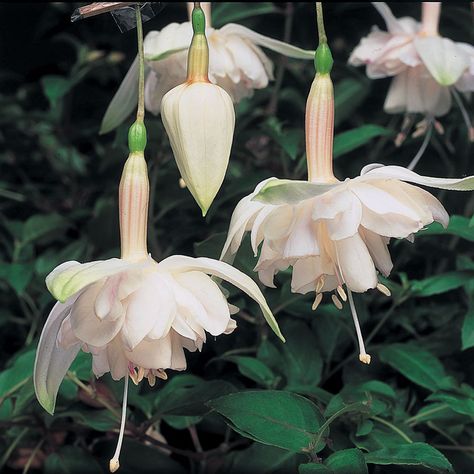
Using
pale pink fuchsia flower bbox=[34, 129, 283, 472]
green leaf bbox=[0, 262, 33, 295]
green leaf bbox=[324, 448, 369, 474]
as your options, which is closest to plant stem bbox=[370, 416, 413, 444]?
green leaf bbox=[324, 448, 369, 474]

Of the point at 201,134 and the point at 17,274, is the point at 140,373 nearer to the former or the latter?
the point at 201,134

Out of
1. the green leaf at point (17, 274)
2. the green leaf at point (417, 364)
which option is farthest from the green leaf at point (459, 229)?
the green leaf at point (17, 274)

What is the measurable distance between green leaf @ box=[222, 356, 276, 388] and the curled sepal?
23cm

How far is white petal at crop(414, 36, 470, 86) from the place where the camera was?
33.1 inches

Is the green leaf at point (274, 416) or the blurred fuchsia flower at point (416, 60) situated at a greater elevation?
the blurred fuchsia flower at point (416, 60)

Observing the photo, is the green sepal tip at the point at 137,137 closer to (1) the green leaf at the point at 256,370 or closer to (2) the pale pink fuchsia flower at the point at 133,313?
(2) the pale pink fuchsia flower at the point at 133,313

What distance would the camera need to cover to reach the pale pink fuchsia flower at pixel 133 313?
56cm

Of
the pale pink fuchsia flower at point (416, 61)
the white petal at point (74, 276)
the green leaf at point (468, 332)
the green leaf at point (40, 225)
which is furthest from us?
the green leaf at point (40, 225)

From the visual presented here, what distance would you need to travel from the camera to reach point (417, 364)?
2.76 ft

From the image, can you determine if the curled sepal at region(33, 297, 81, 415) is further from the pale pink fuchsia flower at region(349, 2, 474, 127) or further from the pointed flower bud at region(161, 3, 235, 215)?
the pale pink fuchsia flower at region(349, 2, 474, 127)

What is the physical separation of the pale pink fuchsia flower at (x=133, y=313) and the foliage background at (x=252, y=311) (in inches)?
3.4

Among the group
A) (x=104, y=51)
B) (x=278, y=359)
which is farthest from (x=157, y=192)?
(x=104, y=51)

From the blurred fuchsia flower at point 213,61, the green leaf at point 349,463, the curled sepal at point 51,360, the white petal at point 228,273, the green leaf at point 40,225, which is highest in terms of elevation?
the blurred fuchsia flower at point 213,61

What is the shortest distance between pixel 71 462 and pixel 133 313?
0.34m
